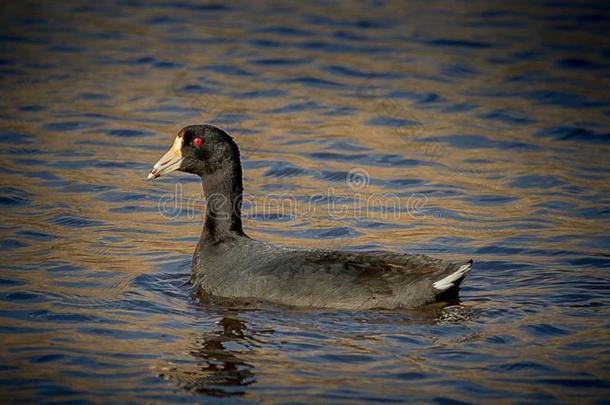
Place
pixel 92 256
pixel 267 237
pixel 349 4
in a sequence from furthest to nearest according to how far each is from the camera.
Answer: pixel 349 4 → pixel 267 237 → pixel 92 256

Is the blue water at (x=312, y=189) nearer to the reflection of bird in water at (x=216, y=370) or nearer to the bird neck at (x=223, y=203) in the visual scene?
the reflection of bird in water at (x=216, y=370)

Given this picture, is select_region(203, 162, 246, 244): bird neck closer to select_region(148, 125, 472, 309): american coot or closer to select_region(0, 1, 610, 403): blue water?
select_region(148, 125, 472, 309): american coot

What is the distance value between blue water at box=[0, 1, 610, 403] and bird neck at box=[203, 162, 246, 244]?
0.59 meters

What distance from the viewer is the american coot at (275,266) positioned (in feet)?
29.7

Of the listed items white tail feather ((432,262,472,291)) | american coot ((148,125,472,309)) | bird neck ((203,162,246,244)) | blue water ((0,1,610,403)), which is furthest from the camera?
bird neck ((203,162,246,244))

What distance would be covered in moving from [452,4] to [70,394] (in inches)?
613

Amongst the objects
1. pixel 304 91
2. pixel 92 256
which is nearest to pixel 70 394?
pixel 92 256

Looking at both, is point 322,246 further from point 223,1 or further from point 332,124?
point 223,1

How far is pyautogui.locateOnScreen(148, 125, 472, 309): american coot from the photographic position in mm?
9039

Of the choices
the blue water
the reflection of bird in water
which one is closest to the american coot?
the blue water

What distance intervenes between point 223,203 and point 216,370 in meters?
2.67

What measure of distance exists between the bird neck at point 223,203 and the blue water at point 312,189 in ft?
1.95

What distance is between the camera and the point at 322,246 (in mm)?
11312

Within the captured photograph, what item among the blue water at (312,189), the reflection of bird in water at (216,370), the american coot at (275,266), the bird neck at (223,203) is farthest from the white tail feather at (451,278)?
the bird neck at (223,203)
